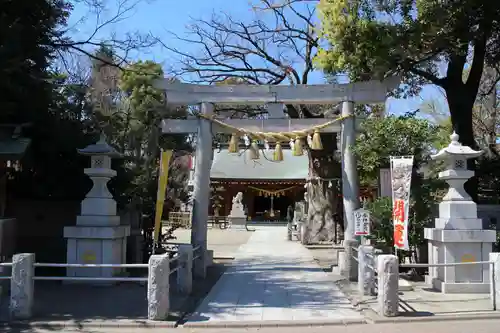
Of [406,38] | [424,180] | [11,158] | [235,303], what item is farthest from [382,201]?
[11,158]

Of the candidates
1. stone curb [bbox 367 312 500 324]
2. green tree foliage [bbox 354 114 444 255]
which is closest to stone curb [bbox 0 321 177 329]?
stone curb [bbox 367 312 500 324]

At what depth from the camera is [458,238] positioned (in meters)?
10.7

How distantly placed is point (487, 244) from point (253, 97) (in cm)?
690

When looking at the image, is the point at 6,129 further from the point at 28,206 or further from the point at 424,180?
the point at 424,180

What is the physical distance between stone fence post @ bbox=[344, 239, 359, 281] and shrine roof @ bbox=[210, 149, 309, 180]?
24.8 m

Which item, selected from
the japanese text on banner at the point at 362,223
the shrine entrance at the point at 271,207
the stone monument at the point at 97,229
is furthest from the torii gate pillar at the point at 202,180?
the shrine entrance at the point at 271,207

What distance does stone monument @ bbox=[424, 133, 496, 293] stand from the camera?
10656mm

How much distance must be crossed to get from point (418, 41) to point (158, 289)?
28.9 ft

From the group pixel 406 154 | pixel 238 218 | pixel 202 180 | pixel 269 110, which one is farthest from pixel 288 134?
pixel 238 218

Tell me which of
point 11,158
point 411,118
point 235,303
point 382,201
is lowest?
point 235,303

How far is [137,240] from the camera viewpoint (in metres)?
14.6

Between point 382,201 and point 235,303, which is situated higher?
point 382,201

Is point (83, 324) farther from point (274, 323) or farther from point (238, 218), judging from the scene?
point (238, 218)

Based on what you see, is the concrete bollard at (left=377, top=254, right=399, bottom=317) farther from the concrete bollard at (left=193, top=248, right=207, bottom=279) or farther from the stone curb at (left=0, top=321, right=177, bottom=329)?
the concrete bollard at (left=193, top=248, right=207, bottom=279)
